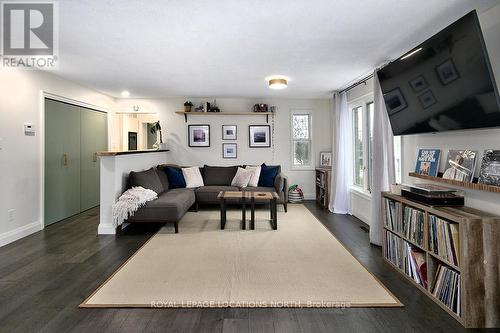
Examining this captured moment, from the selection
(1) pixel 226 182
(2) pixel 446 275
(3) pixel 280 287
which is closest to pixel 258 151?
(1) pixel 226 182

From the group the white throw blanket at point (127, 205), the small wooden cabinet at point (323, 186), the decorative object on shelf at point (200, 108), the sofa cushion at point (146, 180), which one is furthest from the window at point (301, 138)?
the white throw blanket at point (127, 205)

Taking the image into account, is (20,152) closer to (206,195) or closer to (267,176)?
(206,195)

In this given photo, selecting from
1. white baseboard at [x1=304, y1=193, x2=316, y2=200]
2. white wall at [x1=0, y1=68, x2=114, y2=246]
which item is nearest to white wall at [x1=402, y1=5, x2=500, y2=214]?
white baseboard at [x1=304, y1=193, x2=316, y2=200]

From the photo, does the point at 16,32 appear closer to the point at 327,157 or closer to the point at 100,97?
the point at 100,97

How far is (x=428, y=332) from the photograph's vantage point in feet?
5.70

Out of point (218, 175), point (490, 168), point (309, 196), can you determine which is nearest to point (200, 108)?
point (218, 175)

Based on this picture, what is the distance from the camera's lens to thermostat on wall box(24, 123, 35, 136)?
3698mm

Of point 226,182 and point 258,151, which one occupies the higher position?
point 258,151

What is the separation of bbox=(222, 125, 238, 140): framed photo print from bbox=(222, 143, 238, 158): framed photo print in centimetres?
16

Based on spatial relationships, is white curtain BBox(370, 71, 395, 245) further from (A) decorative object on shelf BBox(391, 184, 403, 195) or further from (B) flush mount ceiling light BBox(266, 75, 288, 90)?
(B) flush mount ceiling light BBox(266, 75, 288, 90)

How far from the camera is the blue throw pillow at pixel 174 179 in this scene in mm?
5223

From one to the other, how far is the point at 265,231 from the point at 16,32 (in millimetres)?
3588

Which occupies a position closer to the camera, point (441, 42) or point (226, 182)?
point (441, 42)

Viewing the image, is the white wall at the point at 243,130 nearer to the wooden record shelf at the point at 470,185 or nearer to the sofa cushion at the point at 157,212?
the sofa cushion at the point at 157,212
